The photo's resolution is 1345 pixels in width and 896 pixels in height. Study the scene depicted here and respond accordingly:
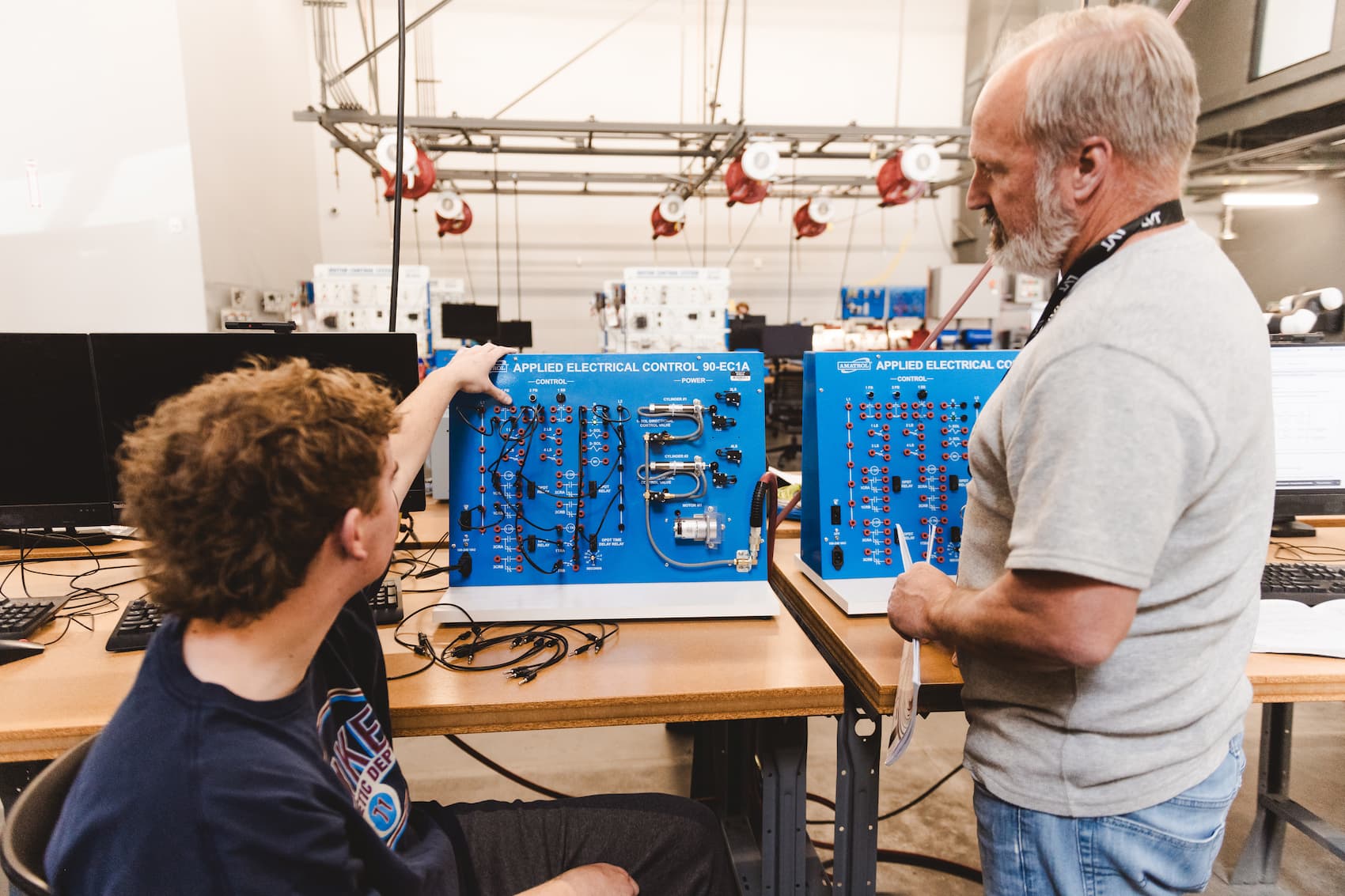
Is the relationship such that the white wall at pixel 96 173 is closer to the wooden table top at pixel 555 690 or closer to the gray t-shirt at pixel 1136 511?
the wooden table top at pixel 555 690

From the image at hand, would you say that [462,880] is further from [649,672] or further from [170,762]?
[170,762]

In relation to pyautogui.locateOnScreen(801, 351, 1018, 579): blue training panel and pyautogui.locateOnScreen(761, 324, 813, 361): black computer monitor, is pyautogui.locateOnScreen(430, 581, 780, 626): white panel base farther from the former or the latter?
pyautogui.locateOnScreen(761, 324, 813, 361): black computer monitor

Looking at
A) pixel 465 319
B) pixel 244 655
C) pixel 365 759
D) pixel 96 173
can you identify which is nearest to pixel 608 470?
pixel 365 759

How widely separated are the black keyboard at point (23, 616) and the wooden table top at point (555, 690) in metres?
0.07

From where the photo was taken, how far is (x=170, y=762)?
631 mm

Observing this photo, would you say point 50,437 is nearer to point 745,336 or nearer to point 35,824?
point 35,824

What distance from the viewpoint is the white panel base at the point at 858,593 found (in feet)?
4.41

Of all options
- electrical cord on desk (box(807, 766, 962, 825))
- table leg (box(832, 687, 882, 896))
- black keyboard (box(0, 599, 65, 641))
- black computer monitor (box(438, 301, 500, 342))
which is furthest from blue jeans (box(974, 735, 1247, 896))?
black computer monitor (box(438, 301, 500, 342))

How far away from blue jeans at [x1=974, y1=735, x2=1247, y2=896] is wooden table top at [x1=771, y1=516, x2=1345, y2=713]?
0.70 feet

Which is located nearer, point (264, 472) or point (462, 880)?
point (264, 472)

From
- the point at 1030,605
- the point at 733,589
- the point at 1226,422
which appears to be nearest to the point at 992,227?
the point at 1226,422

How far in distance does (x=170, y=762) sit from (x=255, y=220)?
6906 mm

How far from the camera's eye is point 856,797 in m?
1.20

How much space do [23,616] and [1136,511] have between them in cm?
175
